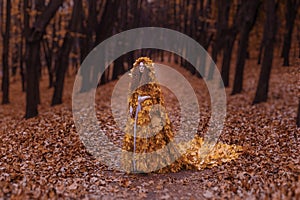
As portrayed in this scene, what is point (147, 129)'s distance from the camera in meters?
7.96

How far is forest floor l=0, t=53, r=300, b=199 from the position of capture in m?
6.68

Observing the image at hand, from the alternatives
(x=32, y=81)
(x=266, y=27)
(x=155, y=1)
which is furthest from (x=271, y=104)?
(x=155, y=1)

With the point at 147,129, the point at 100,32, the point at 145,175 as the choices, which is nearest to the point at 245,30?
the point at 100,32

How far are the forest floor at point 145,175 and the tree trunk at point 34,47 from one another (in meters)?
0.90

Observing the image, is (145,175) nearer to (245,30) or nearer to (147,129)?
(147,129)

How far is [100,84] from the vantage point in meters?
24.4

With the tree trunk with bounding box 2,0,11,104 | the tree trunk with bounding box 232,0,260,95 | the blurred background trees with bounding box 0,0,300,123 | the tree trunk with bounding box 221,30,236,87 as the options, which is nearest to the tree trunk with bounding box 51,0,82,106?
the blurred background trees with bounding box 0,0,300,123

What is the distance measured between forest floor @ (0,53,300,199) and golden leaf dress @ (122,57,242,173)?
27 cm

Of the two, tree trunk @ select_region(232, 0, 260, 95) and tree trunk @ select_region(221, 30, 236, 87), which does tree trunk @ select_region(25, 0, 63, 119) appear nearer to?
tree trunk @ select_region(232, 0, 260, 95)

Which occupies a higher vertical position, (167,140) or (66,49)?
(66,49)

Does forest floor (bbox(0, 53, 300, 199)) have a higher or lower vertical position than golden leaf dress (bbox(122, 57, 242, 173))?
lower

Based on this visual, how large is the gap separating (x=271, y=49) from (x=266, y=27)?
45.1 inches

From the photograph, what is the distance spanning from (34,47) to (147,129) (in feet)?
24.4

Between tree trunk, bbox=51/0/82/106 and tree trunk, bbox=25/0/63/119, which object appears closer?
tree trunk, bbox=25/0/63/119
